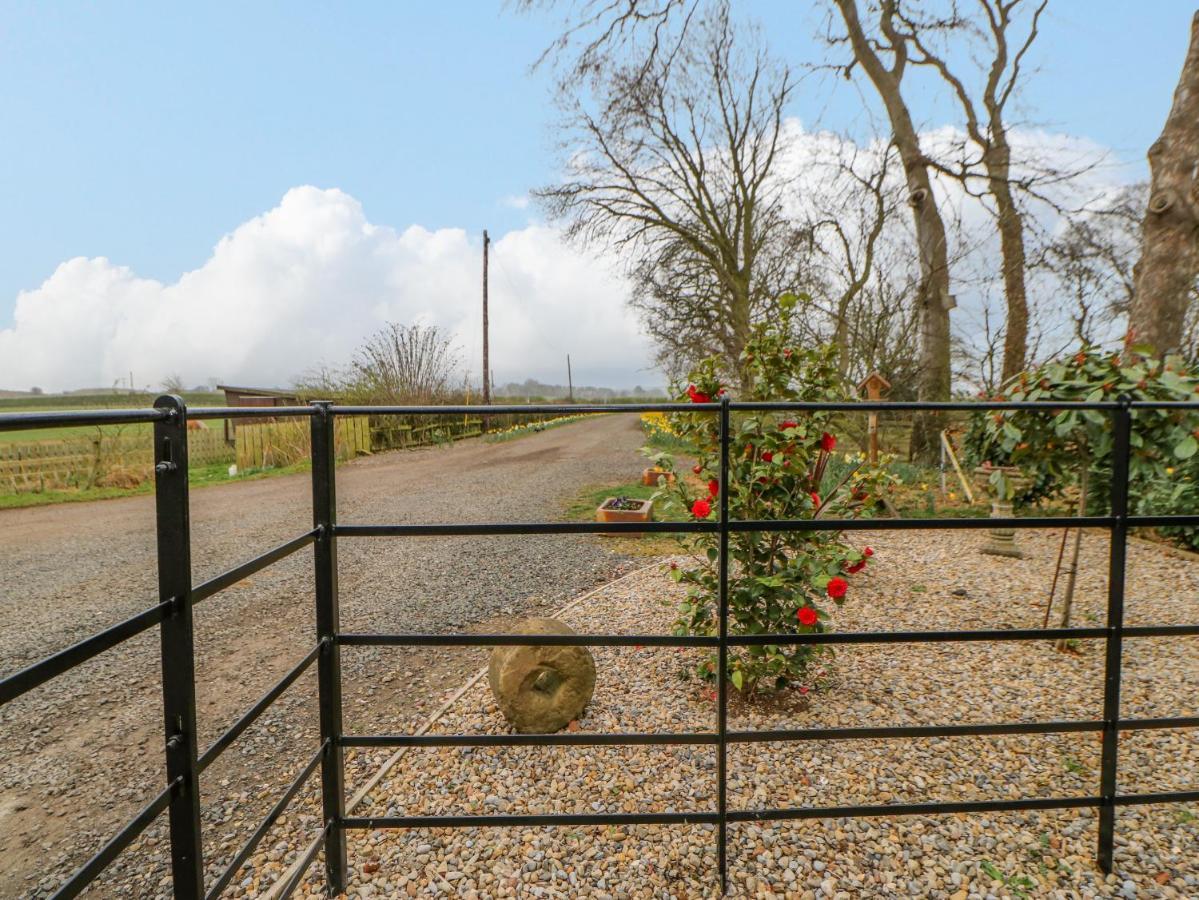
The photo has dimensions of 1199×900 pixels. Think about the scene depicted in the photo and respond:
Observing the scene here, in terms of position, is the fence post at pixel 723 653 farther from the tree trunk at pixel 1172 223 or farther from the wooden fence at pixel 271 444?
the wooden fence at pixel 271 444

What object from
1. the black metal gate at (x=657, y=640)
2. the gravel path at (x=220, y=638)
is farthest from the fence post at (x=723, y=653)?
the gravel path at (x=220, y=638)

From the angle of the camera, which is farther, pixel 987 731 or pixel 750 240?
pixel 750 240

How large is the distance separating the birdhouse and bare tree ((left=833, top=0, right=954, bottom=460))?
1844 mm

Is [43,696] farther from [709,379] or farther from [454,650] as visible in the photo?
[709,379]

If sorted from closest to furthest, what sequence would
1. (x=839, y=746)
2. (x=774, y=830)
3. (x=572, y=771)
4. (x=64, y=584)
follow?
(x=774, y=830) < (x=572, y=771) < (x=839, y=746) < (x=64, y=584)

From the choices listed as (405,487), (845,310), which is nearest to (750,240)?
(845,310)

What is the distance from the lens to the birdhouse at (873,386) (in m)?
8.09

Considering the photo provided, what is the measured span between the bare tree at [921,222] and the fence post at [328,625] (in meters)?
9.95

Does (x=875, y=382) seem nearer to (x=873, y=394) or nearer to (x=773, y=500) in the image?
(x=873, y=394)

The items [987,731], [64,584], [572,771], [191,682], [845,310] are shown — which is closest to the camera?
[191,682]

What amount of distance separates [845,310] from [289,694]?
364 inches

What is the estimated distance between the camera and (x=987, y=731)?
1.81m

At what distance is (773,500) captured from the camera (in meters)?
2.85

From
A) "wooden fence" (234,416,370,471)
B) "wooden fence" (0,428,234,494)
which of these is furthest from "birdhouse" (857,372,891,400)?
"wooden fence" (0,428,234,494)
